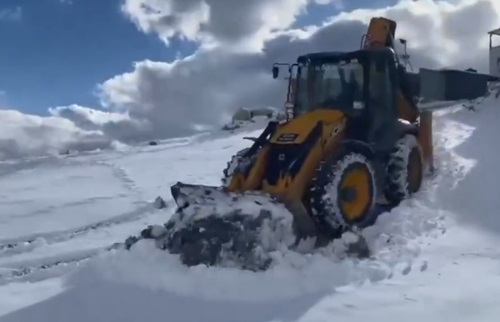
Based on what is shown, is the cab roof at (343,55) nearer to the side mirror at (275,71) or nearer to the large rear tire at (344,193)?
the side mirror at (275,71)

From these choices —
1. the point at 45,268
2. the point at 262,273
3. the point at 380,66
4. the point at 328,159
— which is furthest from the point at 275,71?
the point at 45,268

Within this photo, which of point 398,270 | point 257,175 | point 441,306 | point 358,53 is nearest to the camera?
point 441,306

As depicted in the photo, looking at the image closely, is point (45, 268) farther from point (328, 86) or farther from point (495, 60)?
point (495, 60)

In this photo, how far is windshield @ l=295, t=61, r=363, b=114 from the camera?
29.2 ft

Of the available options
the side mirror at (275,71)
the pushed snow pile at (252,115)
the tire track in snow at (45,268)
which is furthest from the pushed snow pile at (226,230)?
the pushed snow pile at (252,115)

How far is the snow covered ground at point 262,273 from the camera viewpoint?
215 inches

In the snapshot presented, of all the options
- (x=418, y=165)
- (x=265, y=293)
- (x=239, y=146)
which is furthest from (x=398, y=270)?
(x=239, y=146)

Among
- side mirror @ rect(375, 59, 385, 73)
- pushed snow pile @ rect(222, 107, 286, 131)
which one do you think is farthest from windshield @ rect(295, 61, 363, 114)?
pushed snow pile @ rect(222, 107, 286, 131)

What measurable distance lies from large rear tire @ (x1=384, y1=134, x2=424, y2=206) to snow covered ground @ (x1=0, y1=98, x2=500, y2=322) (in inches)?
9.2

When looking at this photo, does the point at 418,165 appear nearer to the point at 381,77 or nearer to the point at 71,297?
the point at 381,77

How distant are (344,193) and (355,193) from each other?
0.80 feet

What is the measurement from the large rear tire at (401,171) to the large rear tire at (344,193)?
1.02 meters

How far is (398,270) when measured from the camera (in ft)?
20.9

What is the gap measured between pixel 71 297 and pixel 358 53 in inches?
202
